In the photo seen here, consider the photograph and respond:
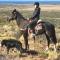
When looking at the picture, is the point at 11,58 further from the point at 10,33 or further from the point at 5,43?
the point at 10,33

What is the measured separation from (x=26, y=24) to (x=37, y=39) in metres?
4.40

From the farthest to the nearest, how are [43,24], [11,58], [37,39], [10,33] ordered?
[10,33]
[37,39]
[43,24]
[11,58]

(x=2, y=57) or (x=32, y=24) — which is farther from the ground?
(x=32, y=24)

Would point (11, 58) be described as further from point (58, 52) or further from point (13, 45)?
point (58, 52)

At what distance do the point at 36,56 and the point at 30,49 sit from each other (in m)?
1.77

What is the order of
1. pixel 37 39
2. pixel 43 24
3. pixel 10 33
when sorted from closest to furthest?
pixel 43 24, pixel 37 39, pixel 10 33

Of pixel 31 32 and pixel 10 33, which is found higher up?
pixel 31 32

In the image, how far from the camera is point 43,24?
65.3ft

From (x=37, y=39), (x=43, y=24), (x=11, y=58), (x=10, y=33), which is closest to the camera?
(x=11, y=58)

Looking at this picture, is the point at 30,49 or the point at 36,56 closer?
the point at 36,56

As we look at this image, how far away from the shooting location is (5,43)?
19688 mm

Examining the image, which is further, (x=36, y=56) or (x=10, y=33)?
(x=10, y=33)

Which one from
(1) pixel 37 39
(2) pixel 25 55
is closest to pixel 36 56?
(2) pixel 25 55

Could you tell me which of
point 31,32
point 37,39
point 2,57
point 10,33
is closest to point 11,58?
point 2,57
